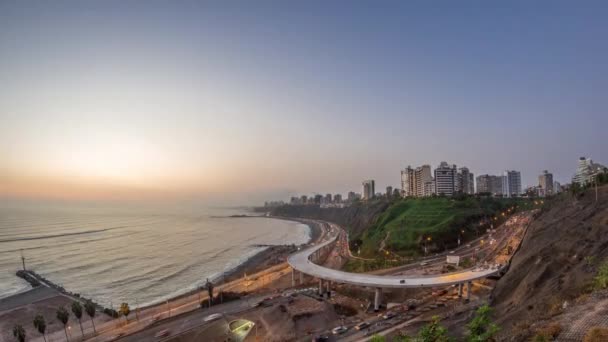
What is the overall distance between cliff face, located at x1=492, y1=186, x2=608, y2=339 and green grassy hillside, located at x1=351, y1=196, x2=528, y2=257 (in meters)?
32.3

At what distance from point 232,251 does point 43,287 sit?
56282 mm

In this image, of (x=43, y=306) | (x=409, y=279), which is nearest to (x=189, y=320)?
(x=409, y=279)

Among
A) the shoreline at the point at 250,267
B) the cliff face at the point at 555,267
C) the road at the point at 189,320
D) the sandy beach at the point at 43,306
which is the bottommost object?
the shoreline at the point at 250,267

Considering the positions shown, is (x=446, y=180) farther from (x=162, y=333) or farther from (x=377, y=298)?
(x=162, y=333)

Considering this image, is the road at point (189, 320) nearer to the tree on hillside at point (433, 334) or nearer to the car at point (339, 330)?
the car at point (339, 330)

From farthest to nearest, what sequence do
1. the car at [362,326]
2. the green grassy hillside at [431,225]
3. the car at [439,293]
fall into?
1. the green grassy hillside at [431,225]
2. the car at [439,293]
3. the car at [362,326]

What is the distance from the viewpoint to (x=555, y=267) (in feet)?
114

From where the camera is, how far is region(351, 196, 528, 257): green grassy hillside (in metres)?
81.0

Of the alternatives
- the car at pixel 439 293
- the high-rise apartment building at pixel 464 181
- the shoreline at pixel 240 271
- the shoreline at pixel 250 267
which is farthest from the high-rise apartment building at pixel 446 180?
the car at pixel 439 293

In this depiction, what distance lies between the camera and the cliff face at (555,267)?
26969 millimetres

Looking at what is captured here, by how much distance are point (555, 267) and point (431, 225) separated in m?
54.3

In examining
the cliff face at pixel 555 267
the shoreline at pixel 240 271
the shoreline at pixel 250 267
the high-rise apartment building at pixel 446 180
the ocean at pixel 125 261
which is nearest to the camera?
the cliff face at pixel 555 267

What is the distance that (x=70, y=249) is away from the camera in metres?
119

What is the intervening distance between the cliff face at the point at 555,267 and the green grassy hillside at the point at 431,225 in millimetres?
32321
